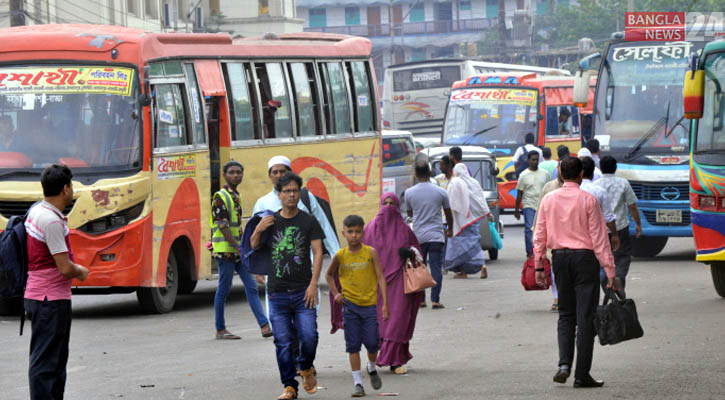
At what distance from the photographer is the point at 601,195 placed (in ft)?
40.5

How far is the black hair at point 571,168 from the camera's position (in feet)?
31.1

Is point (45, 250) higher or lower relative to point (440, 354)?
higher

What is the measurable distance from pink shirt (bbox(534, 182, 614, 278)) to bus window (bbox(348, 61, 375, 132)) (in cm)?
1046

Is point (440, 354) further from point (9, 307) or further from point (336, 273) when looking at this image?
point (9, 307)

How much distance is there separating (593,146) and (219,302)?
872 centimetres

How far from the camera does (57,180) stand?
789 centimetres

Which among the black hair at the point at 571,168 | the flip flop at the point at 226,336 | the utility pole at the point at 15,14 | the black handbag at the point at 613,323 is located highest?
the utility pole at the point at 15,14

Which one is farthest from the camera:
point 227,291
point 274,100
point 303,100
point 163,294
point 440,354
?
point 303,100

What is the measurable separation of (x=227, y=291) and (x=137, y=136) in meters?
2.99

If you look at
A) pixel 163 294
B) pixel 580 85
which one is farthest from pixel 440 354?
pixel 580 85

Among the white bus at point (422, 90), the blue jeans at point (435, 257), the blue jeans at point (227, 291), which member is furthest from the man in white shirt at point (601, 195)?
the white bus at point (422, 90)

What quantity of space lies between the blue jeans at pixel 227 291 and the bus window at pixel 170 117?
2.88 m

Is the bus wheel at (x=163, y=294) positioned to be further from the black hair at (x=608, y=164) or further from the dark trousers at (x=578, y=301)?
the dark trousers at (x=578, y=301)

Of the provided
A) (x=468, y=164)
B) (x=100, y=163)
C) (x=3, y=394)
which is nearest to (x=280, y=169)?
(x=3, y=394)
